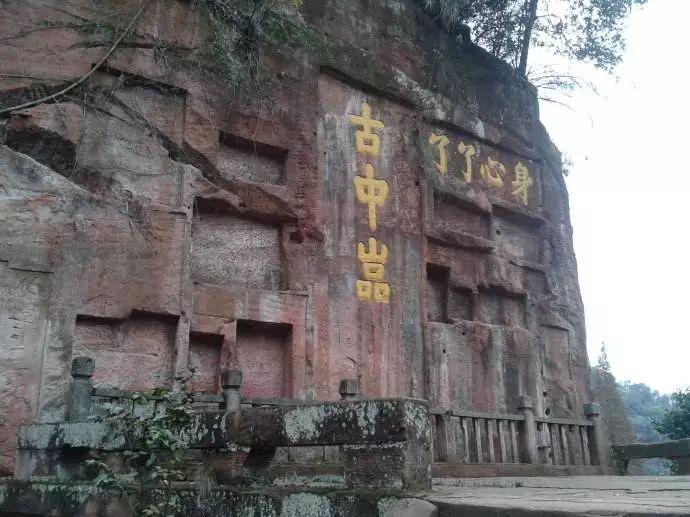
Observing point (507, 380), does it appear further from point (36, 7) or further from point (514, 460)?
point (36, 7)

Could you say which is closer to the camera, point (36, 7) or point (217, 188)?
point (36, 7)

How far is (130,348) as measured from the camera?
6.70m

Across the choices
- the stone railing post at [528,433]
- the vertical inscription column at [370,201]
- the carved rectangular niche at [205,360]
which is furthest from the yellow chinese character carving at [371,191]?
the stone railing post at [528,433]

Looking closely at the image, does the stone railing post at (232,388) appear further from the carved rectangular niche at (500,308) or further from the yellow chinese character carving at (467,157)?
the yellow chinese character carving at (467,157)

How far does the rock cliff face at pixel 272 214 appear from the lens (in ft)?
21.2

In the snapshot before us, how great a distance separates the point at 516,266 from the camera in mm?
10359

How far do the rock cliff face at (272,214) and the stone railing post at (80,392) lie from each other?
0.73 m

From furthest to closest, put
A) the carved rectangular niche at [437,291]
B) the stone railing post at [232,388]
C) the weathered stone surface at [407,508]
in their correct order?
1. the carved rectangular niche at [437,291]
2. the stone railing post at [232,388]
3. the weathered stone surface at [407,508]

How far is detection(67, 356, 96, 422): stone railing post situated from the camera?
4.90 metres

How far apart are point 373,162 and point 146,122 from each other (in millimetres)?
2773

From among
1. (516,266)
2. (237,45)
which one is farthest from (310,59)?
(516,266)

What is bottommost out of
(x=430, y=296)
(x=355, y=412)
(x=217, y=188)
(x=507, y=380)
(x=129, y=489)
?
(x=129, y=489)

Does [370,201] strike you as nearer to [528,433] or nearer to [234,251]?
[234,251]

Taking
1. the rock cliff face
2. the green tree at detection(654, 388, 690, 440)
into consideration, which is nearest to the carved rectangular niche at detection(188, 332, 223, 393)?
the rock cliff face
